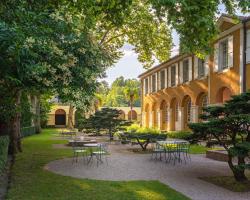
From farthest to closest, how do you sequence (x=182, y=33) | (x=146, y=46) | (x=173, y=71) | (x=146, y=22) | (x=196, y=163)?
(x=173, y=71)
(x=146, y=46)
(x=146, y=22)
(x=196, y=163)
(x=182, y=33)

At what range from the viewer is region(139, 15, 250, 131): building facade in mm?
21611

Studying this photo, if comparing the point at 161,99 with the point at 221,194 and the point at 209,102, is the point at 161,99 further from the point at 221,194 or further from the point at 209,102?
the point at 221,194

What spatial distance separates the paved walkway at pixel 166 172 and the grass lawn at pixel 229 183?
0.84 feet

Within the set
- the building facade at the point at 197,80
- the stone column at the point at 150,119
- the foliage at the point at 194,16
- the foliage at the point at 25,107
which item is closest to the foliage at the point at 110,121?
the building facade at the point at 197,80

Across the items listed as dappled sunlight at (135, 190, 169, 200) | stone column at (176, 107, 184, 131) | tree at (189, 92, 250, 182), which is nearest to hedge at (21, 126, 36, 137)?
stone column at (176, 107, 184, 131)

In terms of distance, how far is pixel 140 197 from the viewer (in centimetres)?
823

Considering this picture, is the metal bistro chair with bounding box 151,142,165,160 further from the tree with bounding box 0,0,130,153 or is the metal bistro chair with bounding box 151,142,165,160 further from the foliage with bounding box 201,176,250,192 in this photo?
the tree with bounding box 0,0,130,153

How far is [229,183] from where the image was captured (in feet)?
32.5

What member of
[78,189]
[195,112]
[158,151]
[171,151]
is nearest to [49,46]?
[78,189]

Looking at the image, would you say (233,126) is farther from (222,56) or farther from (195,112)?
(195,112)

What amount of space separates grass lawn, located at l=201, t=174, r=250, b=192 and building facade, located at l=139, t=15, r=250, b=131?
21.5ft

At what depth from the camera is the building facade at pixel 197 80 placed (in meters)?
21.6

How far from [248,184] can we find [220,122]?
1719mm

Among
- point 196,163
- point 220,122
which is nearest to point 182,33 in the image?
point 220,122
